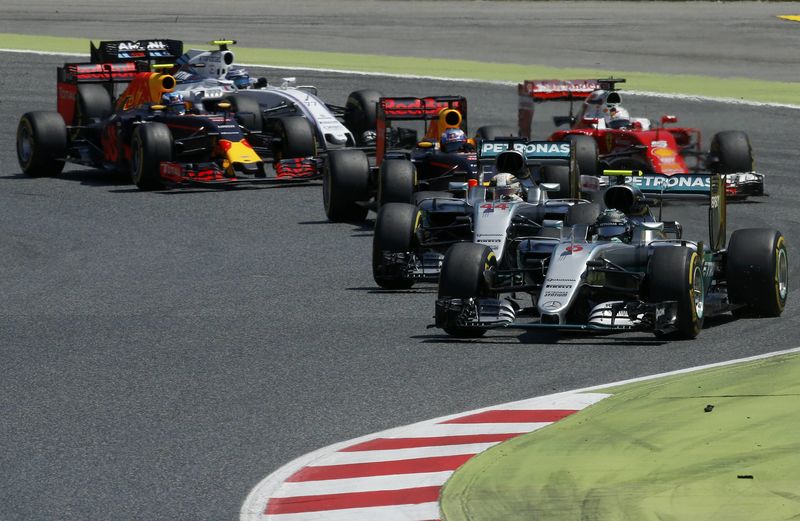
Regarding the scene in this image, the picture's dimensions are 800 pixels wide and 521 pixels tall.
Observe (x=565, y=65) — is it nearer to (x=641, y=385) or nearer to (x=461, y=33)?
Answer: (x=461, y=33)

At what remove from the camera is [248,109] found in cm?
2758

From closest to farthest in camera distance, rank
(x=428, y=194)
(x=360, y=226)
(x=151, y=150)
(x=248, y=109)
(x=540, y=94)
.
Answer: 1. (x=428, y=194)
2. (x=360, y=226)
3. (x=151, y=150)
4. (x=540, y=94)
5. (x=248, y=109)

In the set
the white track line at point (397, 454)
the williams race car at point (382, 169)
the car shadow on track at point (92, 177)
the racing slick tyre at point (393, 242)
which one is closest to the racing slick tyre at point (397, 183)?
the williams race car at point (382, 169)

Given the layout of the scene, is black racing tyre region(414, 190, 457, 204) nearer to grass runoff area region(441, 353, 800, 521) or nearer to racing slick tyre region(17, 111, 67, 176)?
grass runoff area region(441, 353, 800, 521)

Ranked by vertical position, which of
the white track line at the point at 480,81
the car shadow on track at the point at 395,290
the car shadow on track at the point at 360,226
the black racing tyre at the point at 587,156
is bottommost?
the car shadow on track at the point at 360,226

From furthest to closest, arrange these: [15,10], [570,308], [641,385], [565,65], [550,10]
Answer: [550,10] < [15,10] < [565,65] < [570,308] < [641,385]

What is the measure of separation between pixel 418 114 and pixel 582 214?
859cm

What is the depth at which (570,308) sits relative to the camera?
14.4 metres

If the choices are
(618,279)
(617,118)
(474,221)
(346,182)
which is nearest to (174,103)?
(346,182)

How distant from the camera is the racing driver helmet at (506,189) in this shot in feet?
56.7

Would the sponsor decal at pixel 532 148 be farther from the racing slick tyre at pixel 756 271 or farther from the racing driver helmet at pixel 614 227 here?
the racing slick tyre at pixel 756 271

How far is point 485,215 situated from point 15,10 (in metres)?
41.5

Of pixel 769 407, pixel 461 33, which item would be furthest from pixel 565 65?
pixel 769 407

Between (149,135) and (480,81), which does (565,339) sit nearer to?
(149,135)
